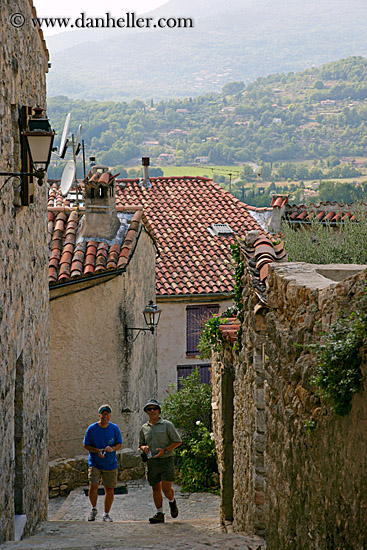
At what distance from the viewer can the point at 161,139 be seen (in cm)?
6638

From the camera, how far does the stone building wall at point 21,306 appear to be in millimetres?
5906

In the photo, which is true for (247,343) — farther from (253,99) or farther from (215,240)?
(253,99)

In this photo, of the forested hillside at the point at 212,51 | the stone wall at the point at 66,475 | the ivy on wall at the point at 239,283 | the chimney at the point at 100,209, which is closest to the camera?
the ivy on wall at the point at 239,283

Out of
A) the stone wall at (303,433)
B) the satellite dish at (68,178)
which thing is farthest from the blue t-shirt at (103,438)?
the satellite dish at (68,178)

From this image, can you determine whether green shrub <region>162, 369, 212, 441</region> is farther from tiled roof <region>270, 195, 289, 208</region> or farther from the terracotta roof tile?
tiled roof <region>270, 195, 289, 208</region>

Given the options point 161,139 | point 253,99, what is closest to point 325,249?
point 161,139

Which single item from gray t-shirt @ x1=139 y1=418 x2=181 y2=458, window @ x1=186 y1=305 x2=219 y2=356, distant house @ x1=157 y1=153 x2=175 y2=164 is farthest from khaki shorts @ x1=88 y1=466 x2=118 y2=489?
distant house @ x1=157 y1=153 x2=175 y2=164

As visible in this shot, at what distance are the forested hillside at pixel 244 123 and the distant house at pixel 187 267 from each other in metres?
26.3

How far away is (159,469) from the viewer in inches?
309

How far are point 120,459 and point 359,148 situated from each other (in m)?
57.7

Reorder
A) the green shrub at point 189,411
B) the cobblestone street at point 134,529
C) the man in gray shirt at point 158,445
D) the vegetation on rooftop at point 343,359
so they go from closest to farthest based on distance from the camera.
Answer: the vegetation on rooftop at point 343,359 → the cobblestone street at point 134,529 → the man in gray shirt at point 158,445 → the green shrub at point 189,411

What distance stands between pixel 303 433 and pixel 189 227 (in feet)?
63.4

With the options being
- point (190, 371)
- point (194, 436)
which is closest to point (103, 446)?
point (194, 436)

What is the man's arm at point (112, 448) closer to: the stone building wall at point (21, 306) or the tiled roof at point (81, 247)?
the stone building wall at point (21, 306)
